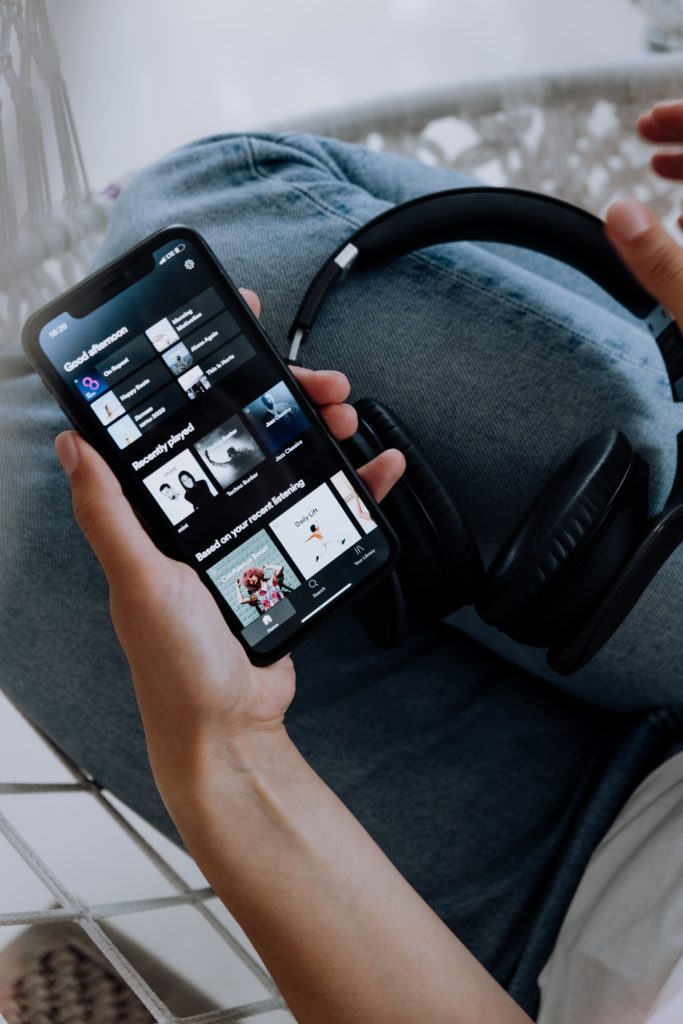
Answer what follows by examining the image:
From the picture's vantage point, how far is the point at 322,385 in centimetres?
51

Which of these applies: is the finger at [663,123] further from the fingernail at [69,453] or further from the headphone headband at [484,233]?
the fingernail at [69,453]

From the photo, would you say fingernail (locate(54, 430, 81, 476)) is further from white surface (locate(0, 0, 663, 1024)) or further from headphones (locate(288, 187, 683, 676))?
white surface (locate(0, 0, 663, 1024))

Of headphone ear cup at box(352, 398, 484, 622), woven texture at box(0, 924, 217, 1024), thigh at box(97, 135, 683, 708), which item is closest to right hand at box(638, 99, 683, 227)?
thigh at box(97, 135, 683, 708)

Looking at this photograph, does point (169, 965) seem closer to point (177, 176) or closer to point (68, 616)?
point (68, 616)

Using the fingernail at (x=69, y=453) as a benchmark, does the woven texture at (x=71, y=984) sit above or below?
below

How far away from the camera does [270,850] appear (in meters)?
0.44

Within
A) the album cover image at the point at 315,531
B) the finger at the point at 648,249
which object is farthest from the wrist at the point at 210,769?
the finger at the point at 648,249

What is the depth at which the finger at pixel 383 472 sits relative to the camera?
19.4 inches

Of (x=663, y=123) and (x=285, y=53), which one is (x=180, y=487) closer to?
(x=663, y=123)

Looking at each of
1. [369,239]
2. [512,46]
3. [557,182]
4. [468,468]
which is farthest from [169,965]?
[512,46]

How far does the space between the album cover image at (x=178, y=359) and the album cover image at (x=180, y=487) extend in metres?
0.05

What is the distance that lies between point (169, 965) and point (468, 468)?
0.37 metres

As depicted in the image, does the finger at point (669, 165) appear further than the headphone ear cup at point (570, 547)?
Yes

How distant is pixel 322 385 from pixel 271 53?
80cm
